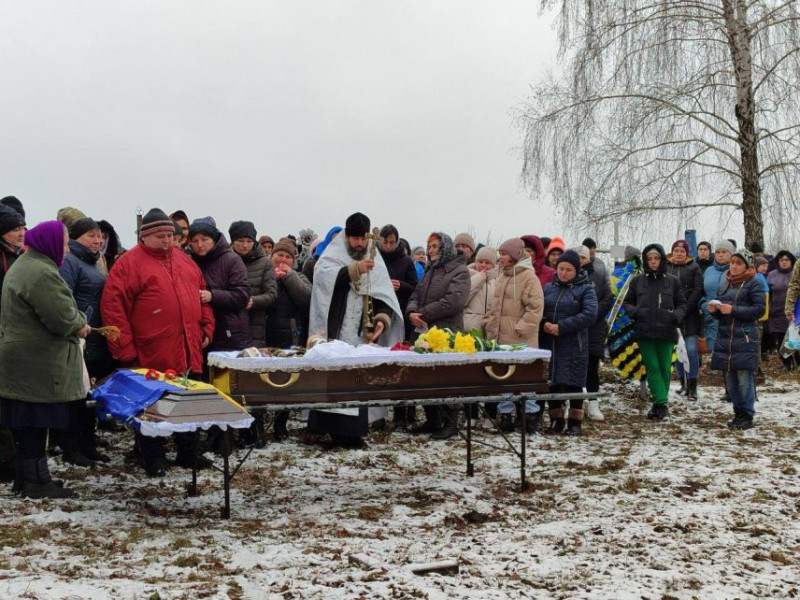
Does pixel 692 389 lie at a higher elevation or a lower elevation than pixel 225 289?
lower

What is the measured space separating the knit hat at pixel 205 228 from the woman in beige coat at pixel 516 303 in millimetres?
2699

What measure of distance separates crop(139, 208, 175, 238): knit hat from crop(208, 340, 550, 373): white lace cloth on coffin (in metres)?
1.11

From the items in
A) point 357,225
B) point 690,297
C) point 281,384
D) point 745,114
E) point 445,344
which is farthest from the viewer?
point 745,114

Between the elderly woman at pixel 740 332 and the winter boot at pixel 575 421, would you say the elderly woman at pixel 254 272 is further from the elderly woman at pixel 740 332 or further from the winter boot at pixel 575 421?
the elderly woman at pixel 740 332

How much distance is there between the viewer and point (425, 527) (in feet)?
17.0

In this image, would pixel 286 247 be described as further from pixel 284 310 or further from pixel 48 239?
pixel 48 239

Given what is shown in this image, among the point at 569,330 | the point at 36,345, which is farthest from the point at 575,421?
the point at 36,345

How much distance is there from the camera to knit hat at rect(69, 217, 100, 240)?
A: 6633mm

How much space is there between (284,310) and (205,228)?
4.50 feet

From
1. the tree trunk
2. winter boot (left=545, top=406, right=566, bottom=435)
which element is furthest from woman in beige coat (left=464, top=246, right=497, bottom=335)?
the tree trunk

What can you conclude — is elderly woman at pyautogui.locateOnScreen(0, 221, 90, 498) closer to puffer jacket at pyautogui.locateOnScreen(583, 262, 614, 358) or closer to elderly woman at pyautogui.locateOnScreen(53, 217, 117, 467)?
elderly woman at pyautogui.locateOnScreen(53, 217, 117, 467)

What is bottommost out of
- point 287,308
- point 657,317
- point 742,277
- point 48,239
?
point 657,317

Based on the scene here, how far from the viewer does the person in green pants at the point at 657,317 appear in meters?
9.17

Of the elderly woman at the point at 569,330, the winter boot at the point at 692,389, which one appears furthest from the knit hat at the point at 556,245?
the winter boot at the point at 692,389
